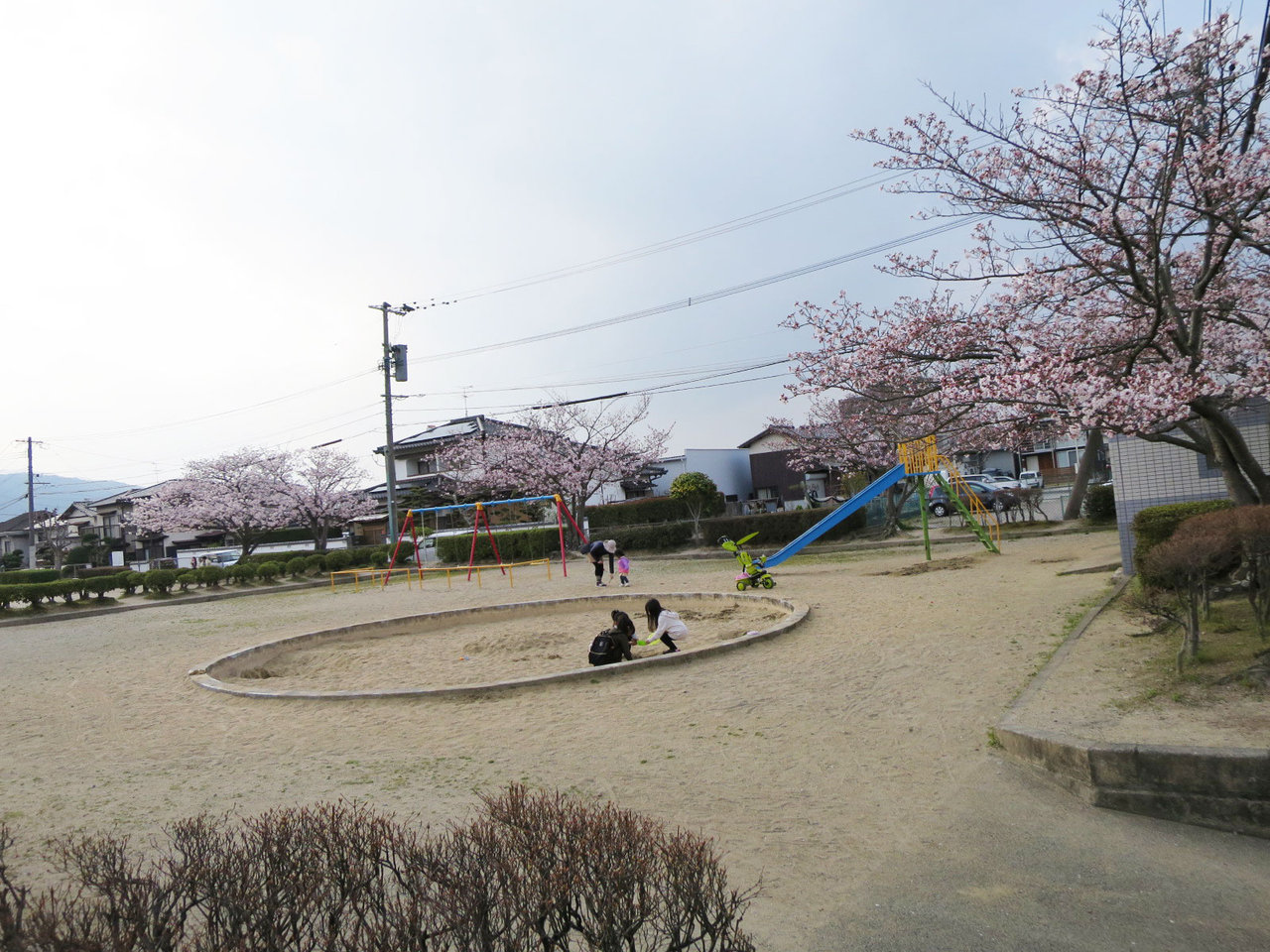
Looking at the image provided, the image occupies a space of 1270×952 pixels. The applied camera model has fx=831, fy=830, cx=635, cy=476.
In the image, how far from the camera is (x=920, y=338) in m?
9.80

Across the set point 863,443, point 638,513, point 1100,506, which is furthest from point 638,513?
point 1100,506

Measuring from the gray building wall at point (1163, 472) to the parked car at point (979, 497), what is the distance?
1280 centimetres

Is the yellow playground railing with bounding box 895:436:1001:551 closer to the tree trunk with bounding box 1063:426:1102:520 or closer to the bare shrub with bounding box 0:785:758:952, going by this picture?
the tree trunk with bounding box 1063:426:1102:520

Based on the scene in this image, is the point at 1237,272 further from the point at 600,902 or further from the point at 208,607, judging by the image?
the point at 208,607

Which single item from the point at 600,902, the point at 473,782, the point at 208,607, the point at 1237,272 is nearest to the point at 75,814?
the point at 473,782

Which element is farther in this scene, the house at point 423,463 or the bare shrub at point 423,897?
the house at point 423,463

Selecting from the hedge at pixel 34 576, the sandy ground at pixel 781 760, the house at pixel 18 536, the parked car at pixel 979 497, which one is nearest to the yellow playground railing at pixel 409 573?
the sandy ground at pixel 781 760

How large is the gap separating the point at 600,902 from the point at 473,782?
304 centimetres

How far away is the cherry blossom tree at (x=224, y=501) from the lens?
40219 mm

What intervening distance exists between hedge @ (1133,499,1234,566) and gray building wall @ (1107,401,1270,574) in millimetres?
1484

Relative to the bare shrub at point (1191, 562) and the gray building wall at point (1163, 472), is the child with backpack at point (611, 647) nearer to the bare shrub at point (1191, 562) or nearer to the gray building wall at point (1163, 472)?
the bare shrub at point (1191, 562)

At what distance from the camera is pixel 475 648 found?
1129 cm

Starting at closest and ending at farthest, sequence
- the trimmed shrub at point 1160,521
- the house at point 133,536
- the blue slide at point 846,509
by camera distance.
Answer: the trimmed shrub at point 1160,521, the blue slide at point 846,509, the house at point 133,536

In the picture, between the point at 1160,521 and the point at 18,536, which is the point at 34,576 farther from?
the point at 1160,521
